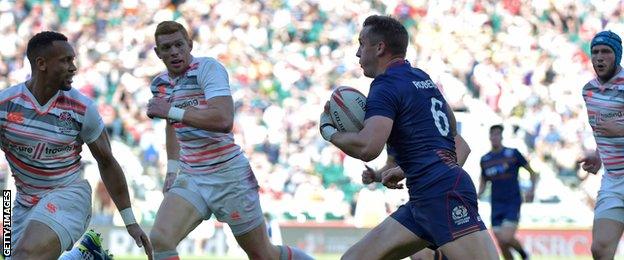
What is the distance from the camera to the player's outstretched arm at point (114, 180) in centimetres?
878

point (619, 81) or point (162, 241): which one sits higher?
point (619, 81)

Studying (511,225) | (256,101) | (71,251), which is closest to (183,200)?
(71,251)

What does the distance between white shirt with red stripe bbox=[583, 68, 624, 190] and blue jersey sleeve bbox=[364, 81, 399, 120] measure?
382 cm

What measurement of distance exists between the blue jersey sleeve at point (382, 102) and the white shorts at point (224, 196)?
2.61 metres

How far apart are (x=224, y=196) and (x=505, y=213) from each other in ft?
26.1

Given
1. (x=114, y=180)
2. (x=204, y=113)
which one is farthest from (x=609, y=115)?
(x=114, y=180)

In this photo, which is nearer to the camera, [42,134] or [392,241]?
[392,241]

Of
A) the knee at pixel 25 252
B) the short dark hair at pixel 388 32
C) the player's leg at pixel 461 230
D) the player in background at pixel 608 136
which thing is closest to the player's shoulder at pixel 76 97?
the knee at pixel 25 252

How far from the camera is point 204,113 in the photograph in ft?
29.6

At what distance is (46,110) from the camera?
28.0 feet

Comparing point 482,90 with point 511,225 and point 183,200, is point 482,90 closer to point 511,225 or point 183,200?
point 511,225

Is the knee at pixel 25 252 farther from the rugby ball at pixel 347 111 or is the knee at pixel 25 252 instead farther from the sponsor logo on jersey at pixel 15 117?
the rugby ball at pixel 347 111

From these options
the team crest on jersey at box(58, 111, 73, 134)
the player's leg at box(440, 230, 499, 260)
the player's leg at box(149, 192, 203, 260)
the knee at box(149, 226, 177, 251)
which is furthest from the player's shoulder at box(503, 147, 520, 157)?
the team crest on jersey at box(58, 111, 73, 134)

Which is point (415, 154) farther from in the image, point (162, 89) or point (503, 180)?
point (503, 180)
